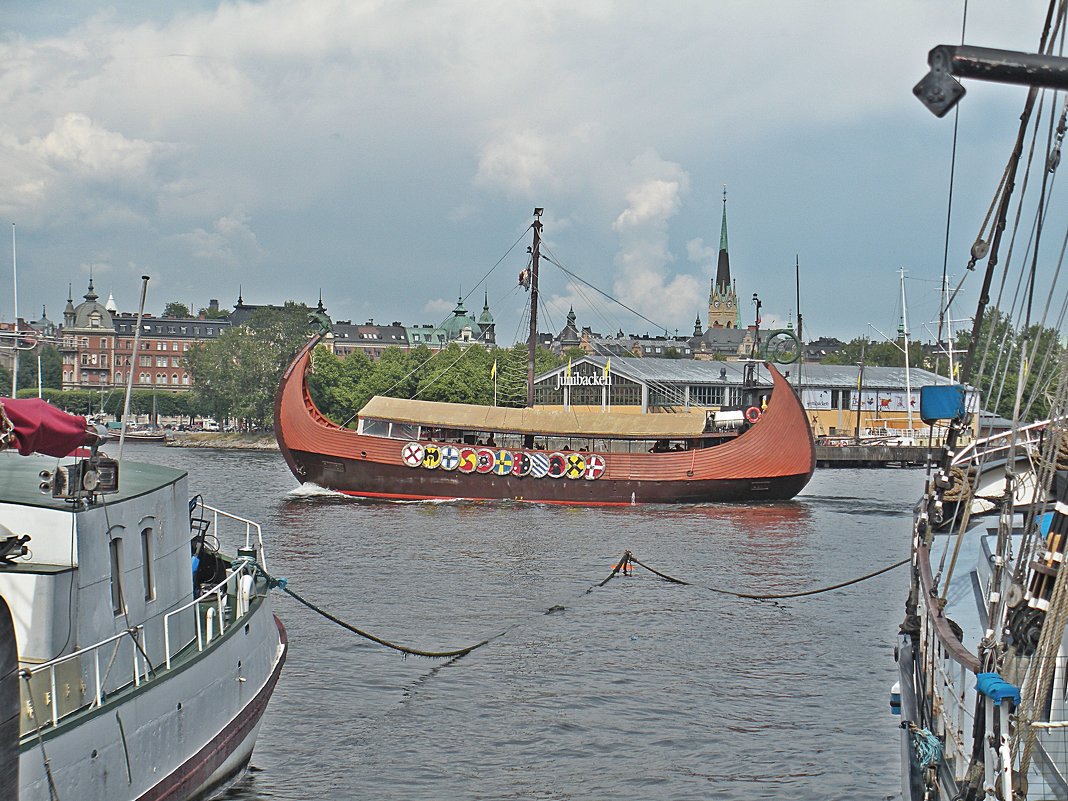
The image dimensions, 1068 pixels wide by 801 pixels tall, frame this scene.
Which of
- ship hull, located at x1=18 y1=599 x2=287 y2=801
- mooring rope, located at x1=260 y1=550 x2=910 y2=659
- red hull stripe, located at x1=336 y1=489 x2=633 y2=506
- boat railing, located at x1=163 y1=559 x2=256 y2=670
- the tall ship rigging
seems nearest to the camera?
the tall ship rigging

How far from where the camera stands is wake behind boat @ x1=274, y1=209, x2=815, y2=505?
54031mm

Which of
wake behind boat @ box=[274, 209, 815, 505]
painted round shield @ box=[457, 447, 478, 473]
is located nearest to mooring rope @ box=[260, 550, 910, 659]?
wake behind boat @ box=[274, 209, 815, 505]

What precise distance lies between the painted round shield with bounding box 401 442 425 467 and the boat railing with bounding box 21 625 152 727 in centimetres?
4141

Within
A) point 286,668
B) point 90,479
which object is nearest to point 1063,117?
point 90,479

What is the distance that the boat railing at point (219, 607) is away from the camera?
13.2 meters

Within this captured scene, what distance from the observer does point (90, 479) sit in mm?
10930

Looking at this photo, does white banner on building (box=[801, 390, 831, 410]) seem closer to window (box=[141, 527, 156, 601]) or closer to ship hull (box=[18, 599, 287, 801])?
ship hull (box=[18, 599, 287, 801])

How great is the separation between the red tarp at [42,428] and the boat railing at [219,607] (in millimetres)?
2575

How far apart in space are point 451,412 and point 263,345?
86566mm

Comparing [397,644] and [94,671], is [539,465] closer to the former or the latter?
[397,644]

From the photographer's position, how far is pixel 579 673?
20.9 metres

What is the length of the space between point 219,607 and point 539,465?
4000cm

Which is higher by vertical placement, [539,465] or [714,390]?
[714,390]

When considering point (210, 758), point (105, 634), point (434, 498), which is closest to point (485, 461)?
point (434, 498)
